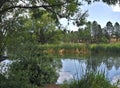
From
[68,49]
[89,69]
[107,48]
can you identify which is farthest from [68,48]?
[89,69]

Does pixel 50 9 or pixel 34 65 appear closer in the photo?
pixel 50 9

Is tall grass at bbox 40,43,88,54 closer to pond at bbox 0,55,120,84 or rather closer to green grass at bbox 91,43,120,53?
green grass at bbox 91,43,120,53

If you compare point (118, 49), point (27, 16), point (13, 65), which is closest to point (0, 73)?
point (13, 65)

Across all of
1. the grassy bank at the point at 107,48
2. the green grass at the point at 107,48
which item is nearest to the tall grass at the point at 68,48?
the grassy bank at the point at 107,48

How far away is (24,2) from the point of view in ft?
31.0

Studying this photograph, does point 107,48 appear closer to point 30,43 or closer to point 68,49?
point 68,49

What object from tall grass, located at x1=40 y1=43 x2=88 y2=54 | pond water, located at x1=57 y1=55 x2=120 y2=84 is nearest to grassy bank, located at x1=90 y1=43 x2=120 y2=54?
tall grass, located at x1=40 y1=43 x2=88 y2=54

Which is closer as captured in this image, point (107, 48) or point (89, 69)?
point (89, 69)

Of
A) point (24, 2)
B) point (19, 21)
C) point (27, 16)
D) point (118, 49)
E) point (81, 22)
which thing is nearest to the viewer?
point (81, 22)

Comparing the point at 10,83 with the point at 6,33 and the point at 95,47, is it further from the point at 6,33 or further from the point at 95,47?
the point at 95,47

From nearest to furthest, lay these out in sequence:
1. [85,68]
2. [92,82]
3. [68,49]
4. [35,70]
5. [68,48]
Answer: [92,82] < [85,68] < [35,70] < [68,48] < [68,49]

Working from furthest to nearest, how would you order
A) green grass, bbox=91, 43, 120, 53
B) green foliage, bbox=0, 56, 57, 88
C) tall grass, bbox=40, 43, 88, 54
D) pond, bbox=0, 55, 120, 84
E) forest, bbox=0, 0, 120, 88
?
1. green grass, bbox=91, 43, 120, 53
2. tall grass, bbox=40, 43, 88, 54
3. green foliage, bbox=0, 56, 57, 88
4. pond, bbox=0, 55, 120, 84
5. forest, bbox=0, 0, 120, 88

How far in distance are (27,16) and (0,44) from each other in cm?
229

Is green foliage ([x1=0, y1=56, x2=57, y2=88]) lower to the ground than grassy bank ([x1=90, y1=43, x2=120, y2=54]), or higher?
higher
